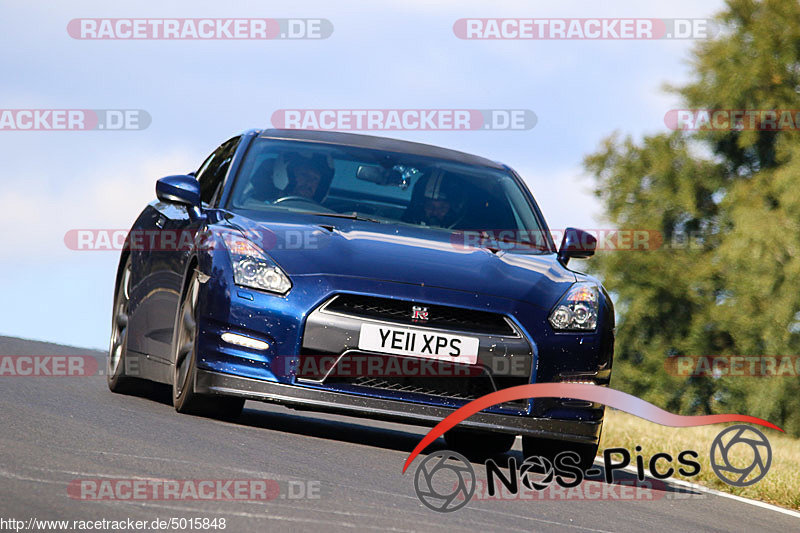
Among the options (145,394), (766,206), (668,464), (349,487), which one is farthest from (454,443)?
(766,206)

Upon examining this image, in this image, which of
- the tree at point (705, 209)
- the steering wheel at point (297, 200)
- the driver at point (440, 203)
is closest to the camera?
the steering wheel at point (297, 200)

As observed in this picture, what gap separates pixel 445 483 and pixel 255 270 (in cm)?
161

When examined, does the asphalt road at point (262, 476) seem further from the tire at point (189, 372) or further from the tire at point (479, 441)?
the tire at point (479, 441)

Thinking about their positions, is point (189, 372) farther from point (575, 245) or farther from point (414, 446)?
point (575, 245)

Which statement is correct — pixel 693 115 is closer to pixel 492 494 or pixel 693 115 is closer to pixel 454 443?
pixel 454 443

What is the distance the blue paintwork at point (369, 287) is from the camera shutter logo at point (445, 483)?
35 cm

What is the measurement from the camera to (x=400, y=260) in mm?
7195

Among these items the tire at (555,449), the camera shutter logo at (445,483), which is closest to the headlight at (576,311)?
the tire at (555,449)

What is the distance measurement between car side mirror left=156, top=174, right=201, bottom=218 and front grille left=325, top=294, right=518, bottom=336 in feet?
4.70

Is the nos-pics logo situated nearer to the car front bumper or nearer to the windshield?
the car front bumper

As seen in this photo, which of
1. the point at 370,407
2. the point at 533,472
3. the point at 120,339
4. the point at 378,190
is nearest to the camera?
the point at 370,407

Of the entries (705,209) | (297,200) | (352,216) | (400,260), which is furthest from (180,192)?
(705,209)

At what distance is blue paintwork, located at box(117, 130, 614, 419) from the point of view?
273 inches

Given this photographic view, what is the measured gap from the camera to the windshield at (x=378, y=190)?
8094mm
